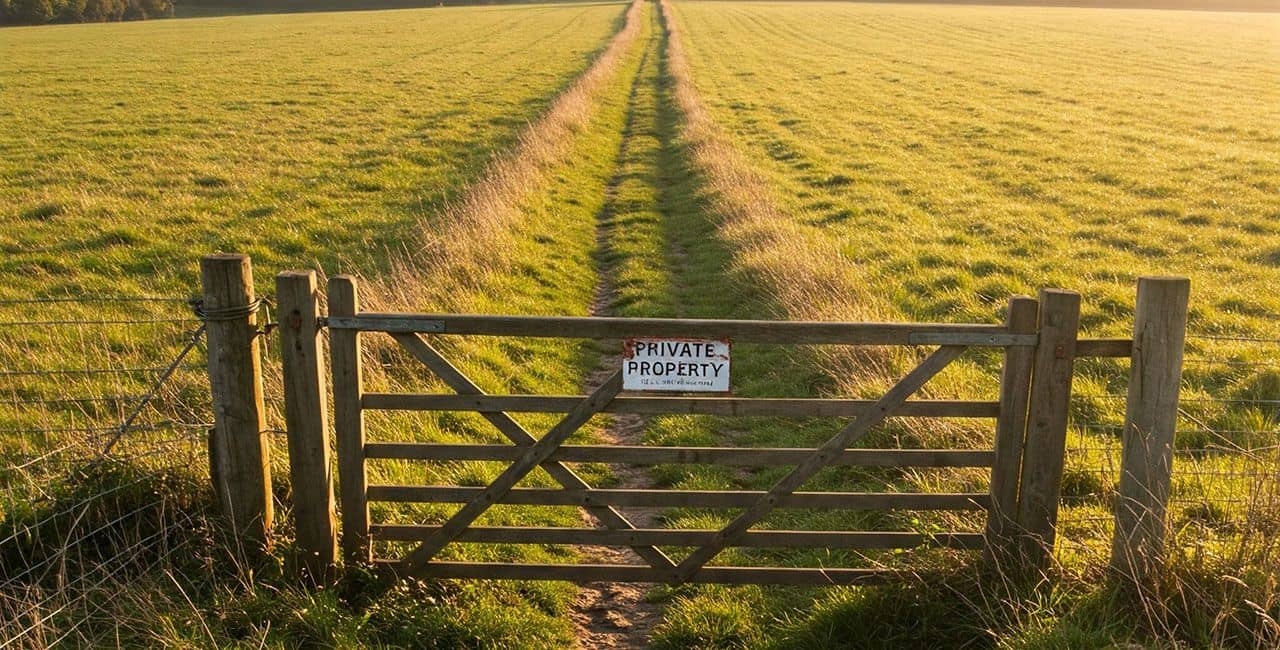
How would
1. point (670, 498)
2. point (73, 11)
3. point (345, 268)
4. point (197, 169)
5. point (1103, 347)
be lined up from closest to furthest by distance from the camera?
point (1103, 347) → point (670, 498) → point (345, 268) → point (197, 169) → point (73, 11)

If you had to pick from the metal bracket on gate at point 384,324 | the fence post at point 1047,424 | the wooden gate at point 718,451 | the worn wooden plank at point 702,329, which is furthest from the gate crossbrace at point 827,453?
the metal bracket on gate at point 384,324

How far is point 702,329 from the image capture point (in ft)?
A: 15.8

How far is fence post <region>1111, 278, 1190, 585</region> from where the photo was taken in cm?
469

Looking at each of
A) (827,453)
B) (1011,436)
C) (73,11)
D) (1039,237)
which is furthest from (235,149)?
(73,11)

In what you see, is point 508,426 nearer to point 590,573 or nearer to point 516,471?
point 516,471

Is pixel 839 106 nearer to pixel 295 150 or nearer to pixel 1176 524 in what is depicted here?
pixel 295 150

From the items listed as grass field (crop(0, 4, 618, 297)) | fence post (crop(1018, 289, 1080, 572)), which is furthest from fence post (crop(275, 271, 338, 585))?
grass field (crop(0, 4, 618, 297))

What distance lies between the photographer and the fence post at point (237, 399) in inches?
194

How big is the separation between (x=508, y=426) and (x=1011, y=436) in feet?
8.17

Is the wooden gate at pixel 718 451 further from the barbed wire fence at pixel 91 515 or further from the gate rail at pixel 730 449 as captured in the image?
the barbed wire fence at pixel 91 515

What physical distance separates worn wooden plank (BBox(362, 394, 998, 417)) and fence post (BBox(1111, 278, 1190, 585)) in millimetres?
673

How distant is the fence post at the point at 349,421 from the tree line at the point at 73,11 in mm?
101815

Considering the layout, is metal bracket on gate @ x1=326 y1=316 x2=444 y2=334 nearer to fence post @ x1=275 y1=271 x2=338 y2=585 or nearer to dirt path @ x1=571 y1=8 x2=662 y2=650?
fence post @ x1=275 y1=271 x2=338 y2=585

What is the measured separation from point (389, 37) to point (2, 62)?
23937 mm
